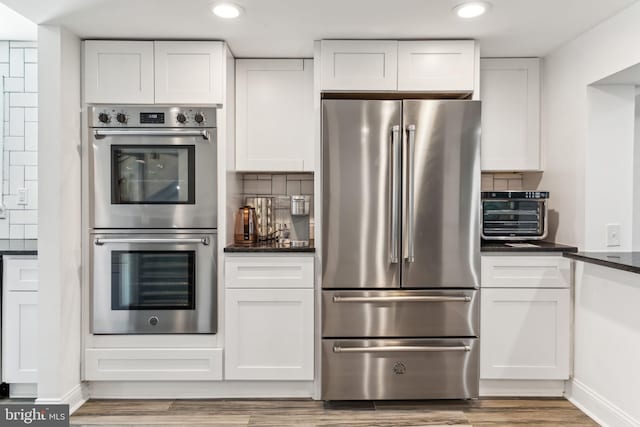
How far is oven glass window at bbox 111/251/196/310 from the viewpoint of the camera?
2.62 m

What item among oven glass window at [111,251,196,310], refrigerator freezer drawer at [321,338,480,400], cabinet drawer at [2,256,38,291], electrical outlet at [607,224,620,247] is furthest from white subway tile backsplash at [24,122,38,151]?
electrical outlet at [607,224,620,247]

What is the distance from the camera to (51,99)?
7.91ft

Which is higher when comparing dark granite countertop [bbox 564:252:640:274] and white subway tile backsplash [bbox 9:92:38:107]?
white subway tile backsplash [bbox 9:92:38:107]

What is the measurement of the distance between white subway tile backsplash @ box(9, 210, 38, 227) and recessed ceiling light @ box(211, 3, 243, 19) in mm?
1967

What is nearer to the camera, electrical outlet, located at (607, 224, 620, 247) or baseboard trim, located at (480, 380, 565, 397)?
electrical outlet, located at (607, 224, 620, 247)

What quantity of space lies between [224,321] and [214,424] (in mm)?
571

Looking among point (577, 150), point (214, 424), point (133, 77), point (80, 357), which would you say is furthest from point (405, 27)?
point (80, 357)

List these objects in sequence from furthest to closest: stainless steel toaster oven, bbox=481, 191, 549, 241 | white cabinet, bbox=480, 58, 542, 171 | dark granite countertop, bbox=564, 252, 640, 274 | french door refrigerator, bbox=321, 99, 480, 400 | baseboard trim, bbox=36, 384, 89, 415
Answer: white cabinet, bbox=480, 58, 542, 171
stainless steel toaster oven, bbox=481, 191, 549, 241
french door refrigerator, bbox=321, 99, 480, 400
baseboard trim, bbox=36, 384, 89, 415
dark granite countertop, bbox=564, 252, 640, 274

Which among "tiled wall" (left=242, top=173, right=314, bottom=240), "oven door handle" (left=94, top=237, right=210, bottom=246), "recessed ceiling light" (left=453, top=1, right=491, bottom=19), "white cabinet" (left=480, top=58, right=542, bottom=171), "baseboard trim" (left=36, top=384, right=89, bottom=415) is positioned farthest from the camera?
"tiled wall" (left=242, top=173, right=314, bottom=240)

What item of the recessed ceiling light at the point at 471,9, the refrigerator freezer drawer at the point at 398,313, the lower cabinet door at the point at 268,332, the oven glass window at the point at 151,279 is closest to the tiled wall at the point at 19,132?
the oven glass window at the point at 151,279

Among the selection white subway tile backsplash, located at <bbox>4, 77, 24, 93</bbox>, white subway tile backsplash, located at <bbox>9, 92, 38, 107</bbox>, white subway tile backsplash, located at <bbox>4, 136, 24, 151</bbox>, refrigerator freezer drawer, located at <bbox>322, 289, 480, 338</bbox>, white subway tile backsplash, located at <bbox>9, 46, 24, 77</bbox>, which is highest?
white subway tile backsplash, located at <bbox>9, 46, 24, 77</bbox>

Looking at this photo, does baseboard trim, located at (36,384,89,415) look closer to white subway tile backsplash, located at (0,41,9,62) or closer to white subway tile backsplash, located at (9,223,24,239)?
white subway tile backsplash, located at (9,223,24,239)

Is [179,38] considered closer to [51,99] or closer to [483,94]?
[51,99]

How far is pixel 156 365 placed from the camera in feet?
8.61
